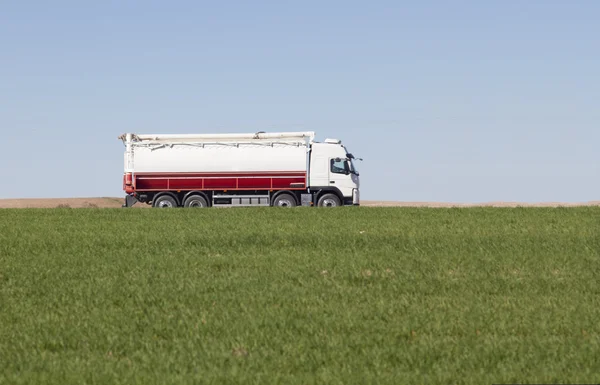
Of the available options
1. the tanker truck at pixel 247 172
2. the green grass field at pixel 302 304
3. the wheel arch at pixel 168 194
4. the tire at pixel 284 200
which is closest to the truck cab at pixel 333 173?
the tanker truck at pixel 247 172

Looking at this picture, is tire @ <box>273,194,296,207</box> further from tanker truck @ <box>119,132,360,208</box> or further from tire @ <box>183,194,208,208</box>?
tire @ <box>183,194,208,208</box>

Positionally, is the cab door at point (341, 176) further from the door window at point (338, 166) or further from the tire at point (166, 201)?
the tire at point (166, 201)

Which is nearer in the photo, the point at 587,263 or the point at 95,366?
the point at 95,366

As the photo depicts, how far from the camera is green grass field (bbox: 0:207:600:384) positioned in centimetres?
875

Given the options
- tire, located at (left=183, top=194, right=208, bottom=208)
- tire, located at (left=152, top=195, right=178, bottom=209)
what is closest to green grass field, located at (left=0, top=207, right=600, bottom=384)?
tire, located at (left=183, top=194, right=208, bottom=208)

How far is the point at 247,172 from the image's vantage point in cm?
3962

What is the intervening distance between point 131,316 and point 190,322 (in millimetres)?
1084

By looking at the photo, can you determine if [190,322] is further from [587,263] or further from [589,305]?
[587,263]

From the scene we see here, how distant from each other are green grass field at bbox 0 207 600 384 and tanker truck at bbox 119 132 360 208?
17.4m

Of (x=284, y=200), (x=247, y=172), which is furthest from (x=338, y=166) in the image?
(x=247, y=172)

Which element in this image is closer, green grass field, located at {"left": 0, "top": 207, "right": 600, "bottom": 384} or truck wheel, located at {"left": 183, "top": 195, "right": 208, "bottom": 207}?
green grass field, located at {"left": 0, "top": 207, "right": 600, "bottom": 384}

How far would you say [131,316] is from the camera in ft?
37.6

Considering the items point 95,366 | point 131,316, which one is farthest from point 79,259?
point 95,366

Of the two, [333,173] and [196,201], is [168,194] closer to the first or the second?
[196,201]
